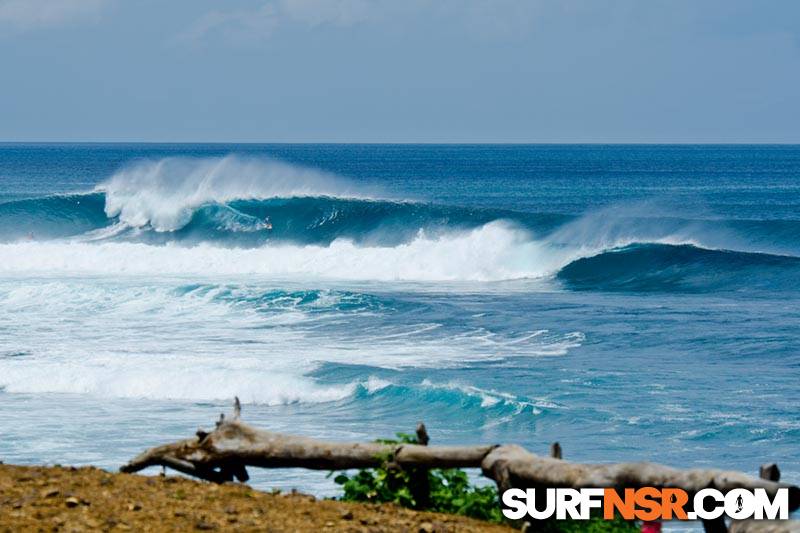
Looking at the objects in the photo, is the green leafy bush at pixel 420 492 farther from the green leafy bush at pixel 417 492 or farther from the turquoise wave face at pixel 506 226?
the turquoise wave face at pixel 506 226

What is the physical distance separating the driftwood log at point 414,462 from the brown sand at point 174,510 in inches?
9.0

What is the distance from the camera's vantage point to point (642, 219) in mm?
44156

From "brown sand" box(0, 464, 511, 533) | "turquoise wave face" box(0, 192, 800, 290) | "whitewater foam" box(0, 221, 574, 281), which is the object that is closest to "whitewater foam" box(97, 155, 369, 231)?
"turquoise wave face" box(0, 192, 800, 290)

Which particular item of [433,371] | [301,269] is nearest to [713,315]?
[433,371]

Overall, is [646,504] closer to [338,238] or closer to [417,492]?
[417,492]

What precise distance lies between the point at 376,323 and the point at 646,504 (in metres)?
15.0

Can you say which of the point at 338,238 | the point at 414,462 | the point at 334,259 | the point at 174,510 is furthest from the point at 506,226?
the point at 174,510

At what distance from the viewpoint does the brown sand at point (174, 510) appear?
6879 mm

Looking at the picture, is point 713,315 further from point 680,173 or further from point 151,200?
point 680,173

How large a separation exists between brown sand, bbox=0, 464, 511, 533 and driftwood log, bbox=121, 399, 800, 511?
228 millimetres

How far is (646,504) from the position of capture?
6801mm

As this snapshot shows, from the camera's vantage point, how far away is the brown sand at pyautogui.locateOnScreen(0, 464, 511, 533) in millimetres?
6879

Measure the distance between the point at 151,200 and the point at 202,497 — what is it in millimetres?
36926

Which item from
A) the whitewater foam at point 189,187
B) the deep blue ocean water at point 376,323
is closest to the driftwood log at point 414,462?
the deep blue ocean water at point 376,323
